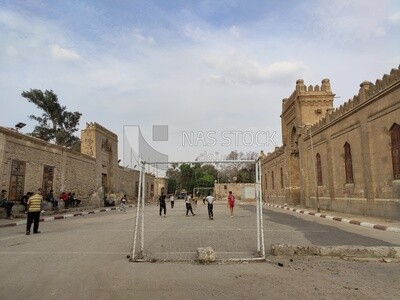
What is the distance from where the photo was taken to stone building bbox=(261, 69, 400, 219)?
16.3 metres

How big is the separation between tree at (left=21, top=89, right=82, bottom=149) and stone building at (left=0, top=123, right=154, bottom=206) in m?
11.1

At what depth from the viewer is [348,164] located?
21.4 metres

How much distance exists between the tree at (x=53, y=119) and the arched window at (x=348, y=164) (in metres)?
39.7

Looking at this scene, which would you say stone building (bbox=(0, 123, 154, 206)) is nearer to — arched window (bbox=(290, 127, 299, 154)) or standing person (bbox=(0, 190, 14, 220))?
standing person (bbox=(0, 190, 14, 220))

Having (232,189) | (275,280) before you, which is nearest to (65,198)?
(275,280)

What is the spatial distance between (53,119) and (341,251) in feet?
160

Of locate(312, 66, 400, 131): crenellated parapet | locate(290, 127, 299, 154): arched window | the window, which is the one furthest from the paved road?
locate(290, 127, 299, 154): arched window

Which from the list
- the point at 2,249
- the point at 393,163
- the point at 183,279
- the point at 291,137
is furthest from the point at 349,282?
the point at 291,137

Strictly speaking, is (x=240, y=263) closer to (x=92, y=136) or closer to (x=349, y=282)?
(x=349, y=282)

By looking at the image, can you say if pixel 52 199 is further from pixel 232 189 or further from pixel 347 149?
pixel 232 189

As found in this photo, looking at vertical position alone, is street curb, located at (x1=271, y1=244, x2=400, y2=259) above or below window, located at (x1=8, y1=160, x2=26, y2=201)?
below

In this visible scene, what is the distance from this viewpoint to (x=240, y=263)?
7.12 metres

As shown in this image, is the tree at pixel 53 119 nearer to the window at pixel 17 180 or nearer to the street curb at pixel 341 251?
the window at pixel 17 180

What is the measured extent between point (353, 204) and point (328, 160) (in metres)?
4.49
